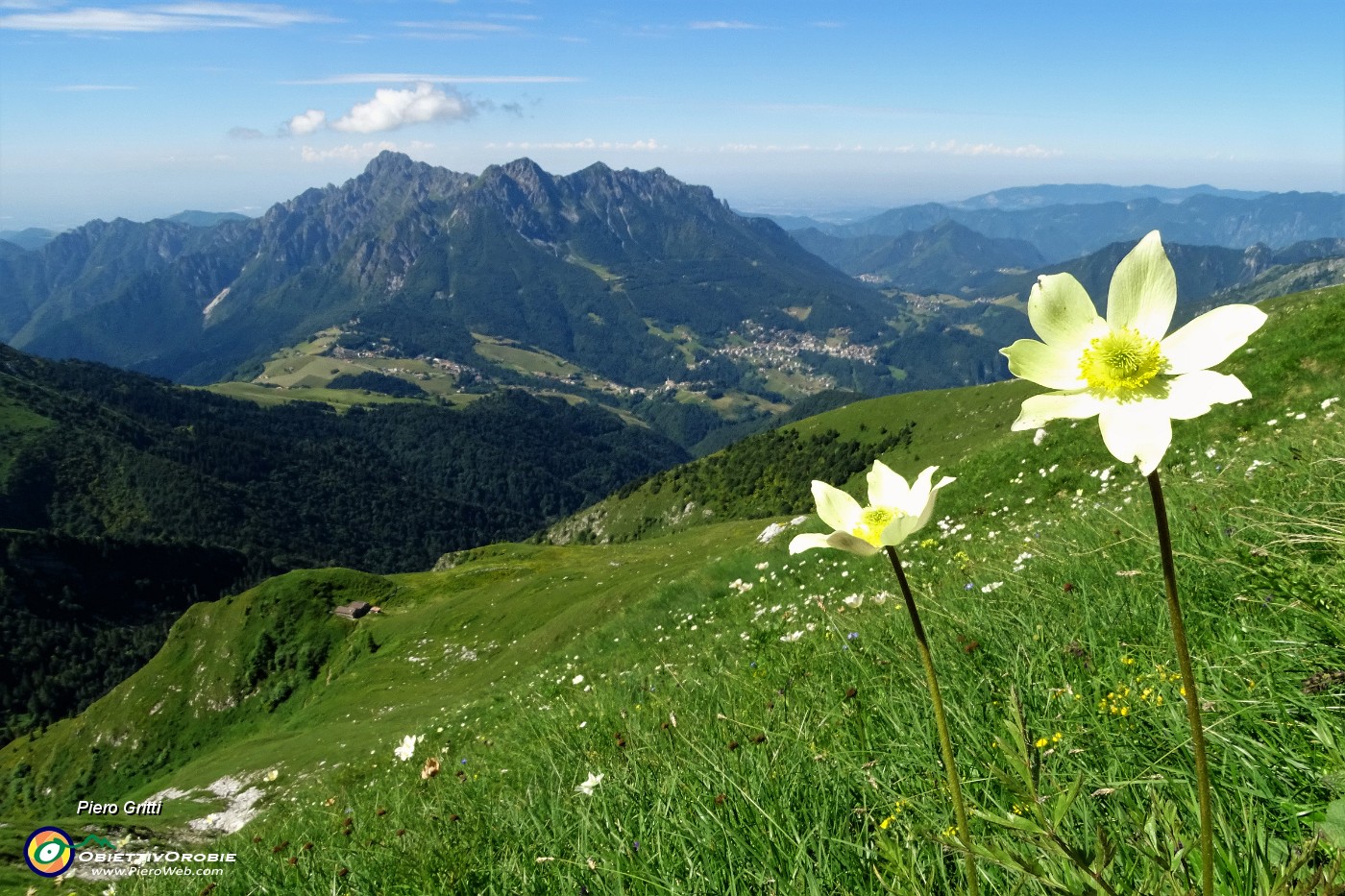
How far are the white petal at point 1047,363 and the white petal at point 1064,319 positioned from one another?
3 cm

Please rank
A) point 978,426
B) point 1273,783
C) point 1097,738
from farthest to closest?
point 978,426 < point 1097,738 < point 1273,783

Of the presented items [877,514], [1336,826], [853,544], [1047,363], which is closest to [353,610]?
[877,514]

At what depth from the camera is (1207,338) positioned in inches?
79.8

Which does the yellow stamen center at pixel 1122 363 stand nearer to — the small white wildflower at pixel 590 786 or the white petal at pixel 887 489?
the white petal at pixel 887 489

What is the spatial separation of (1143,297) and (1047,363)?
0.33 meters

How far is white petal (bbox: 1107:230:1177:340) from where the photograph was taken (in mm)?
2117

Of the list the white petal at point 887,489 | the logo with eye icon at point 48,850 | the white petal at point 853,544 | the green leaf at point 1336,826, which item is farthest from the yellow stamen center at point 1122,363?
the logo with eye icon at point 48,850

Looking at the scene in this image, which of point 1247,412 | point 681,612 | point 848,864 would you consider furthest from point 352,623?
point 848,864

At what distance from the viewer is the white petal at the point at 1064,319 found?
7.20ft

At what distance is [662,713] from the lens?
6.41 metres

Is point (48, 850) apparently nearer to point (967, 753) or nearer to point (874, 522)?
point (967, 753)

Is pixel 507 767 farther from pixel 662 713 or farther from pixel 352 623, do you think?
pixel 352 623

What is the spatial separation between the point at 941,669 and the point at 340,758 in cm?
3337

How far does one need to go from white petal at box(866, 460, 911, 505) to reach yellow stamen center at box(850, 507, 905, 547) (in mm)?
169
